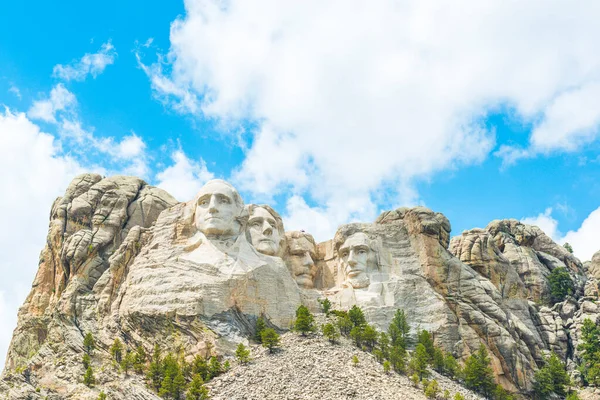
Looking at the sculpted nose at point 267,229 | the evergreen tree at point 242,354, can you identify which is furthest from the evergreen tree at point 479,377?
the sculpted nose at point 267,229

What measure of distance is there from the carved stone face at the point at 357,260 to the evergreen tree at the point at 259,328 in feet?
24.8

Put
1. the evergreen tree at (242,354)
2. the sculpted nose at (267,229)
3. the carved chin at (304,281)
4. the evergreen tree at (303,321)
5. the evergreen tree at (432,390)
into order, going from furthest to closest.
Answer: the carved chin at (304,281) < the sculpted nose at (267,229) < the evergreen tree at (303,321) < the evergreen tree at (432,390) < the evergreen tree at (242,354)

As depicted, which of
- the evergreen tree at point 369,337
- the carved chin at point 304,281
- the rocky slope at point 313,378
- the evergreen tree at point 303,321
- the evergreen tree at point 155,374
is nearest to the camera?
the rocky slope at point 313,378

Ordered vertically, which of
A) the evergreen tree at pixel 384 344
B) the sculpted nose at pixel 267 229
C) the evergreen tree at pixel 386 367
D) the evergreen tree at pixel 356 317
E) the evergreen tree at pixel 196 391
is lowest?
the evergreen tree at pixel 196 391

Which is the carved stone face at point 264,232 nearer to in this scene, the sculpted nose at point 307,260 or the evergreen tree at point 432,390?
the sculpted nose at point 307,260

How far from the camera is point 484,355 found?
50344mm

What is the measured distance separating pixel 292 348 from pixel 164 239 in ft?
30.1

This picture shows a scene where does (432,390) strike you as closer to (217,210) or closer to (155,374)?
(155,374)

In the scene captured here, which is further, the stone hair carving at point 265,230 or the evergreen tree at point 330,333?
→ the stone hair carving at point 265,230

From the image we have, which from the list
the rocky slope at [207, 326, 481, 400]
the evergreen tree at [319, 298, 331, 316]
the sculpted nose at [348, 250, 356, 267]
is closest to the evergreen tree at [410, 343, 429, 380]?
the rocky slope at [207, 326, 481, 400]

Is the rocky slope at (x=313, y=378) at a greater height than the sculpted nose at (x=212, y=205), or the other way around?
the sculpted nose at (x=212, y=205)

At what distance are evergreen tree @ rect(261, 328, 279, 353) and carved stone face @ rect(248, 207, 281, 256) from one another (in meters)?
7.15

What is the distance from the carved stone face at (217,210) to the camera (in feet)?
165

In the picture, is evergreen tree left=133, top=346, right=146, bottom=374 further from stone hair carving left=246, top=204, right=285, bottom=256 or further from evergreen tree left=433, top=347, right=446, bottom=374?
evergreen tree left=433, top=347, right=446, bottom=374
